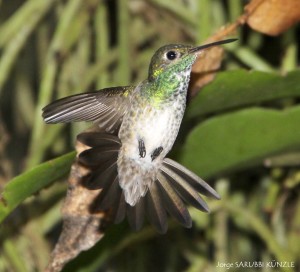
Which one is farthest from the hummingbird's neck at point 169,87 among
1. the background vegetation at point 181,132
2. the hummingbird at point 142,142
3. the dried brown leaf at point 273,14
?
the dried brown leaf at point 273,14

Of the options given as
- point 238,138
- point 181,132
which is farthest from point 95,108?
point 181,132

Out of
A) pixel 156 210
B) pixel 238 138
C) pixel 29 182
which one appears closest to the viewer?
pixel 29 182

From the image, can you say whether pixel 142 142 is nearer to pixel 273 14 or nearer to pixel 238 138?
pixel 238 138

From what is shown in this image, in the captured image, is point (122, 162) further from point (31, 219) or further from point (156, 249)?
point (156, 249)

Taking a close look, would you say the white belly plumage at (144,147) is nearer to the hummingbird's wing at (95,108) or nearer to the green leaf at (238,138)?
the hummingbird's wing at (95,108)

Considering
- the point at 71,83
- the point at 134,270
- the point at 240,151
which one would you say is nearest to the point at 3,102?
the point at 71,83

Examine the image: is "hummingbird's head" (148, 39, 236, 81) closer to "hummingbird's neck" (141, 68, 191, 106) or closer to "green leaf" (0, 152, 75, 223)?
"hummingbird's neck" (141, 68, 191, 106)
